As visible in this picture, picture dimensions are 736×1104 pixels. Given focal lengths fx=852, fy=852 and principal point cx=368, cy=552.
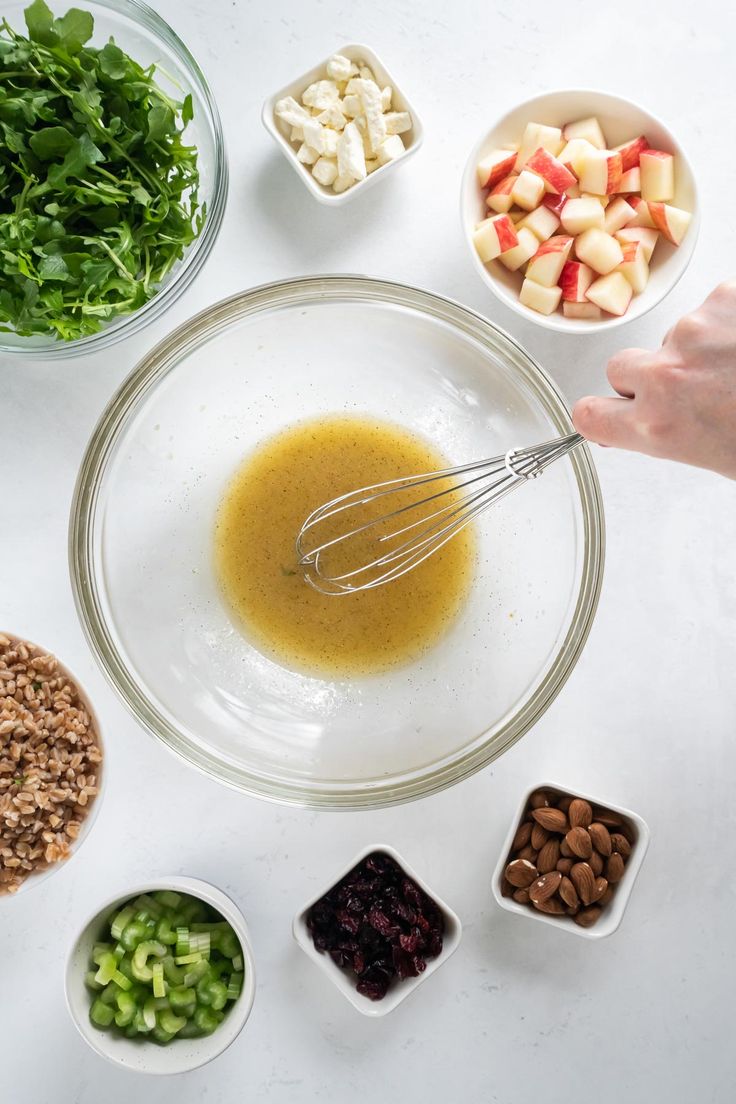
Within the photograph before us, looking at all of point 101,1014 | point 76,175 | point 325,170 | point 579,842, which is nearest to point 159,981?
point 101,1014

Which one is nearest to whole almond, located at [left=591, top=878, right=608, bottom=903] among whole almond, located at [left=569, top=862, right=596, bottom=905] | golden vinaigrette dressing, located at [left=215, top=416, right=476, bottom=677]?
whole almond, located at [left=569, top=862, right=596, bottom=905]

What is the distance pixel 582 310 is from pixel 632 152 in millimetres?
283

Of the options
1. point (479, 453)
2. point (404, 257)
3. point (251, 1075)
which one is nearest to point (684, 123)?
point (404, 257)

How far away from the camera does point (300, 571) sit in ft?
5.15

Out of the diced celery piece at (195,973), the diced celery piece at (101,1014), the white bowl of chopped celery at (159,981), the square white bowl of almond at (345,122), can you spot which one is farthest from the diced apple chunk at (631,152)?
the diced celery piece at (101,1014)

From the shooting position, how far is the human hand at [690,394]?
1069 millimetres

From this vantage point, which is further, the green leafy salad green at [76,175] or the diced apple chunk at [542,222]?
the diced apple chunk at [542,222]

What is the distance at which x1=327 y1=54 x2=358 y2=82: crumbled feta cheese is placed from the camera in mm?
1448

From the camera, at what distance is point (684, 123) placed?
1.58 meters

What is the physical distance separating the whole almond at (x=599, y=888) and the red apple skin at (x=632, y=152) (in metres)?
1.22

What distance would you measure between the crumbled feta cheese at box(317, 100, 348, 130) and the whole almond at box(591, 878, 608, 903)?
53.9 inches

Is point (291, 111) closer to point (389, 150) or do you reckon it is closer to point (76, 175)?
point (389, 150)

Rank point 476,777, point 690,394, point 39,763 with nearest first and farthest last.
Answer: point 690,394 < point 39,763 < point 476,777

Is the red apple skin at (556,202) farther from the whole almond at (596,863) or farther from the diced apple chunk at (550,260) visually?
the whole almond at (596,863)
